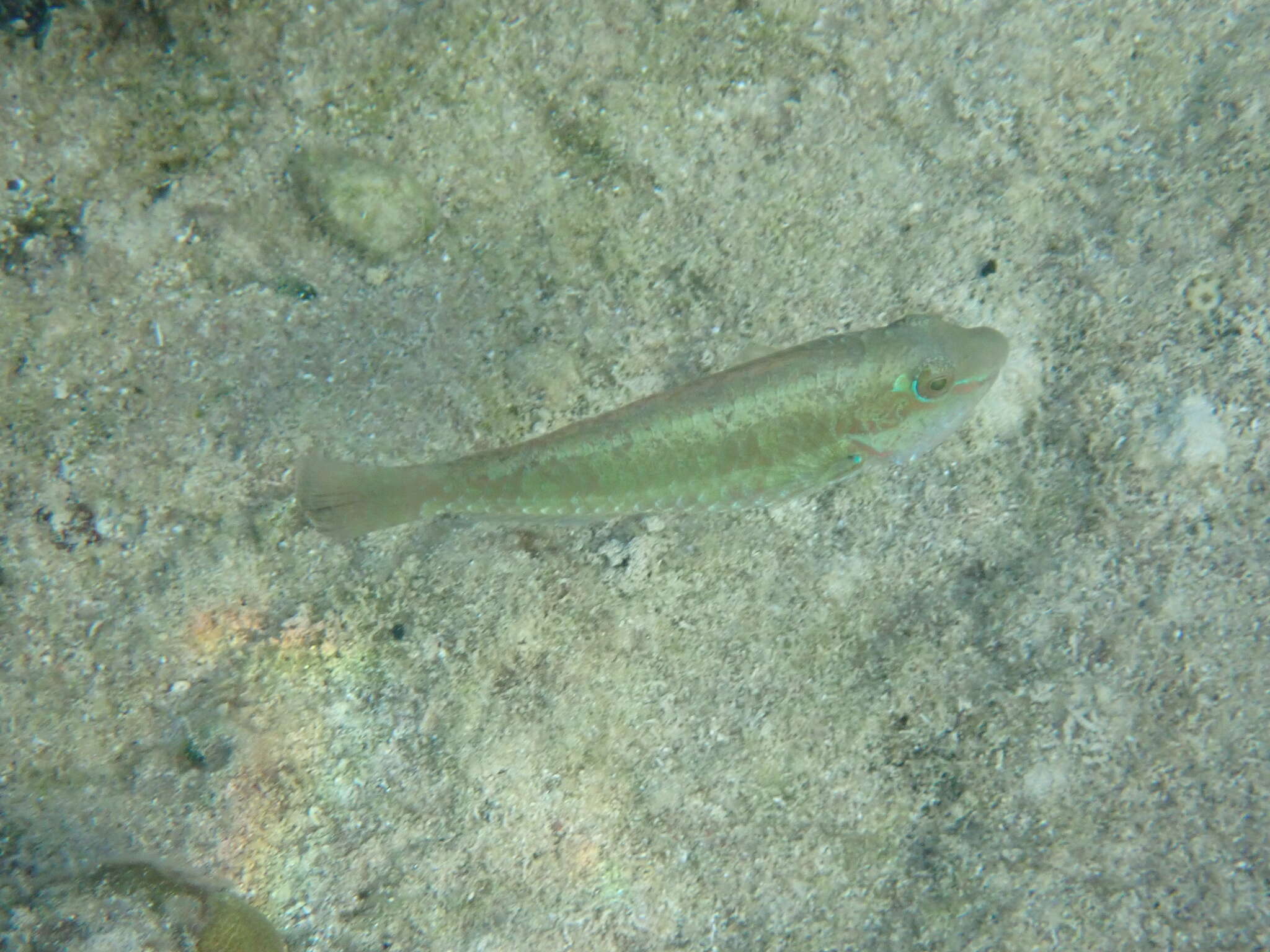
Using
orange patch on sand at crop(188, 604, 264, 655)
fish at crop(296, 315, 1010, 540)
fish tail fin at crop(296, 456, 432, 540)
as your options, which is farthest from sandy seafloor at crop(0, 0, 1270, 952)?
fish at crop(296, 315, 1010, 540)

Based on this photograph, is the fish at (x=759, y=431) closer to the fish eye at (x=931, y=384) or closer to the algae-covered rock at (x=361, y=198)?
the fish eye at (x=931, y=384)

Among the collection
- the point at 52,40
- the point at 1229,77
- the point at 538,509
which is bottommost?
the point at 538,509

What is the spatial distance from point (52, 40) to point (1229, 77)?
5222 millimetres

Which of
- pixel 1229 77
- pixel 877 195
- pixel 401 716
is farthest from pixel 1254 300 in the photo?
pixel 401 716

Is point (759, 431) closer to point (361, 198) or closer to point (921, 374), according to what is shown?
point (921, 374)

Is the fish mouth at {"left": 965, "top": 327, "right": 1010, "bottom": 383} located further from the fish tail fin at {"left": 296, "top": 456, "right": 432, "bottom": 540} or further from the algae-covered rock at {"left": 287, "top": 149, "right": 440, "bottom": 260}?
the algae-covered rock at {"left": 287, "top": 149, "right": 440, "bottom": 260}

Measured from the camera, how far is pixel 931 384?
275 cm

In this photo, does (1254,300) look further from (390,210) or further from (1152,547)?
(390,210)

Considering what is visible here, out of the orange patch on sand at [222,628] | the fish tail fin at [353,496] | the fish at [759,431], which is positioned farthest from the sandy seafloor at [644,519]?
the fish at [759,431]

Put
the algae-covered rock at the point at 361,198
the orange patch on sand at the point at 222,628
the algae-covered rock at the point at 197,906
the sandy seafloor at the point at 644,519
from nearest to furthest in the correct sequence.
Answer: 1. the algae-covered rock at the point at 197,906
2. the sandy seafloor at the point at 644,519
3. the orange patch on sand at the point at 222,628
4. the algae-covered rock at the point at 361,198

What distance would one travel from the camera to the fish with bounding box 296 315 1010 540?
276 centimetres

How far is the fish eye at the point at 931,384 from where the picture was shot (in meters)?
2.74

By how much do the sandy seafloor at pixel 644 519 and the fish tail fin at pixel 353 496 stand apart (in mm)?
206

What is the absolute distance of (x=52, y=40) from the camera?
9.40 feet
